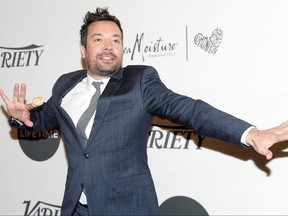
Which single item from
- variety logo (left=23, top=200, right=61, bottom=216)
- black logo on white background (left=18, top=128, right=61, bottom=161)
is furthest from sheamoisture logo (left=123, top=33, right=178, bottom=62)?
variety logo (left=23, top=200, right=61, bottom=216)

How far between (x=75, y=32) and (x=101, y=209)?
1179 mm

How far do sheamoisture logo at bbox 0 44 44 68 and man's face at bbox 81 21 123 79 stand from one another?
0.78 meters

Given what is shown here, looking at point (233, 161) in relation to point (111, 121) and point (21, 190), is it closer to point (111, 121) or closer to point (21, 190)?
point (111, 121)

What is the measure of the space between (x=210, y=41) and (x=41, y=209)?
4.66 feet

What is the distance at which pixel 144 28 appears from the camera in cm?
222

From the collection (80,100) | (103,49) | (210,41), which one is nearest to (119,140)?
(80,100)

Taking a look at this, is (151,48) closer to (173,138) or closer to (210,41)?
(210,41)

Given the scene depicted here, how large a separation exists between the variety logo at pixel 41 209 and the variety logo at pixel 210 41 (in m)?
1.26

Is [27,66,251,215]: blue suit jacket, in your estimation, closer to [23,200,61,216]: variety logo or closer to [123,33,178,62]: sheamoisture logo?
[123,33,178,62]: sheamoisture logo

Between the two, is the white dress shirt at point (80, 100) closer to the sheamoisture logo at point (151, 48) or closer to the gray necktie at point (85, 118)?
the gray necktie at point (85, 118)

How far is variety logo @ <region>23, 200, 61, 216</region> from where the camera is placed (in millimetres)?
2530

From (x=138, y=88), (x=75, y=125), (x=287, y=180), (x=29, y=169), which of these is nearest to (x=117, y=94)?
(x=138, y=88)

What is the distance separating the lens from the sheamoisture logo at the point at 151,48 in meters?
2.15

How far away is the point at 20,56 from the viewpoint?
8.68ft
